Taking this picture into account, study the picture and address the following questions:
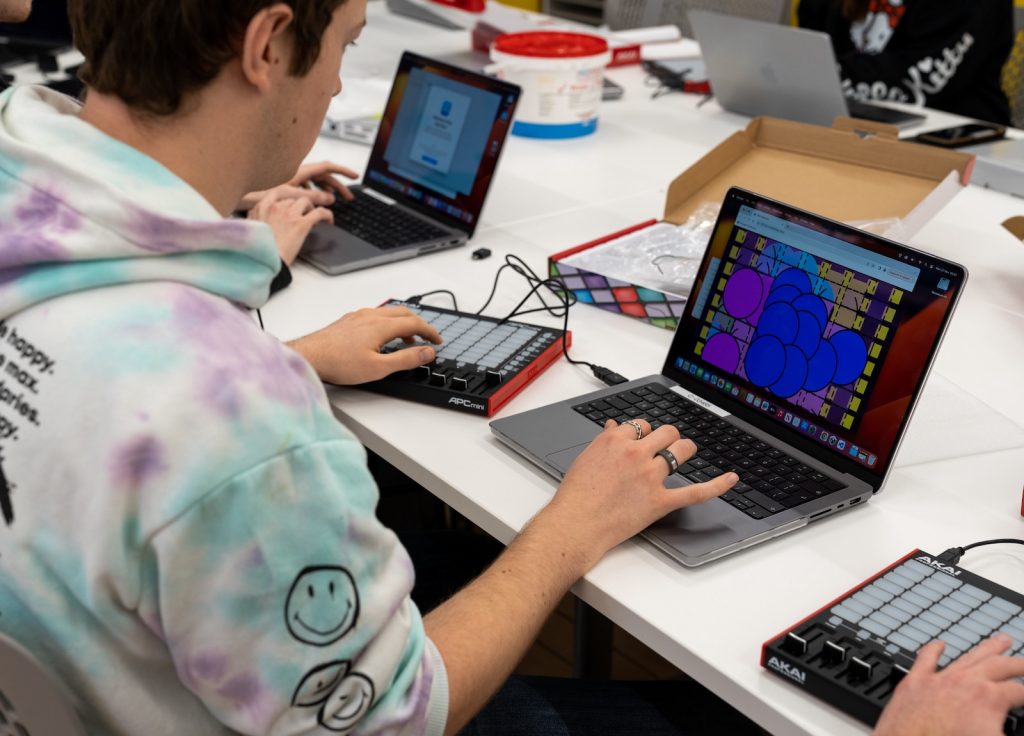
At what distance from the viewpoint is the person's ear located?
0.74m

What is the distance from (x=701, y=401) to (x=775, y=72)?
3.93ft

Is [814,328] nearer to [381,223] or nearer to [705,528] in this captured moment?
[705,528]

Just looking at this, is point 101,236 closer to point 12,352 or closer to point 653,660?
point 12,352

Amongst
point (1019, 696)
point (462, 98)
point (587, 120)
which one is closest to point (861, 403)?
point (1019, 696)

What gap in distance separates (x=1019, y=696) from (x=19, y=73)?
2.49 m

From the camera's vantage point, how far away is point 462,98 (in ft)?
5.52

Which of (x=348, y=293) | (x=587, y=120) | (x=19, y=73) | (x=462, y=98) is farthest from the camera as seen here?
(x=19, y=73)

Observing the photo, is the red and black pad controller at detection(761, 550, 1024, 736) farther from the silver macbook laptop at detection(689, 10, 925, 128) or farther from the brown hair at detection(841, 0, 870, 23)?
the brown hair at detection(841, 0, 870, 23)

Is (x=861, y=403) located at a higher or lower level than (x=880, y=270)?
lower

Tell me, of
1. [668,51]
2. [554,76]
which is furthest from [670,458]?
[668,51]

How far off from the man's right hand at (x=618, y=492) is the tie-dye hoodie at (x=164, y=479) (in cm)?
27

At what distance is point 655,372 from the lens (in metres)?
1.30

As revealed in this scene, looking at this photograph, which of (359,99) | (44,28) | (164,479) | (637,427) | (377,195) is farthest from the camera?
(44,28)

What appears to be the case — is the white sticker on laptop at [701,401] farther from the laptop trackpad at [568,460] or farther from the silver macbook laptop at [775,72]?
the silver macbook laptop at [775,72]
